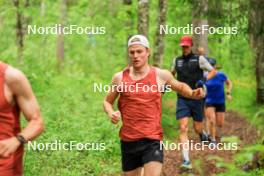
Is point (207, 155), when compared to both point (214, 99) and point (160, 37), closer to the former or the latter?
point (214, 99)

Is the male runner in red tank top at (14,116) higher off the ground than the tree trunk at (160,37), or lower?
lower

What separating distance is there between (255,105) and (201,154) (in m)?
9.79

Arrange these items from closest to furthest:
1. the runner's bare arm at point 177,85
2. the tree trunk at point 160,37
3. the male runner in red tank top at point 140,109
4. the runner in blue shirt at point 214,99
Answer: the male runner in red tank top at point 140,109
the runner's bare arm at point 177,85
the runner in blue shirt at point 214,99
the tree trunk at point 160,37

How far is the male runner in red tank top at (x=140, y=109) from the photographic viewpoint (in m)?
7.66

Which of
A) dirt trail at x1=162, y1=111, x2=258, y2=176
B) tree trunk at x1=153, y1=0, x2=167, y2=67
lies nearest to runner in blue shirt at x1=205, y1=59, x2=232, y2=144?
dirt trail at x1=162, y1=111, x2=258, y2=176

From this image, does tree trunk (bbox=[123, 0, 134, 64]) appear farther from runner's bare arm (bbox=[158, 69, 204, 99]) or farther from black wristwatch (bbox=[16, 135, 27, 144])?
black wristwatch (bbox=[16, 135, 27, 144])

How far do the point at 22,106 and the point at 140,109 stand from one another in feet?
8.95

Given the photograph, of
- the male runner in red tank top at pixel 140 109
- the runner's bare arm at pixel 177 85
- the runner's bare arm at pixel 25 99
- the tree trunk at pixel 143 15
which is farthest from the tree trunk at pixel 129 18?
the runner's bare arm at pixel 25 99

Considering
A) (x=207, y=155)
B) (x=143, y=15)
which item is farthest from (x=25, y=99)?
(x=143, y=15)

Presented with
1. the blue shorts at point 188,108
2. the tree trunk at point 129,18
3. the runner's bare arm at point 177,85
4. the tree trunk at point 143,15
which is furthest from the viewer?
the tree trunk at point 129,18

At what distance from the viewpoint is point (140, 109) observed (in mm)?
7664

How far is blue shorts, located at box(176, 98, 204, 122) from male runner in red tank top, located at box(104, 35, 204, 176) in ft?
13.8

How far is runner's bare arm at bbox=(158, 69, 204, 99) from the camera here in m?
7.93

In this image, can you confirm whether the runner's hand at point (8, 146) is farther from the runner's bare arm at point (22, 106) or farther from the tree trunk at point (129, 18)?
the tree trunk at point (129, 18)
